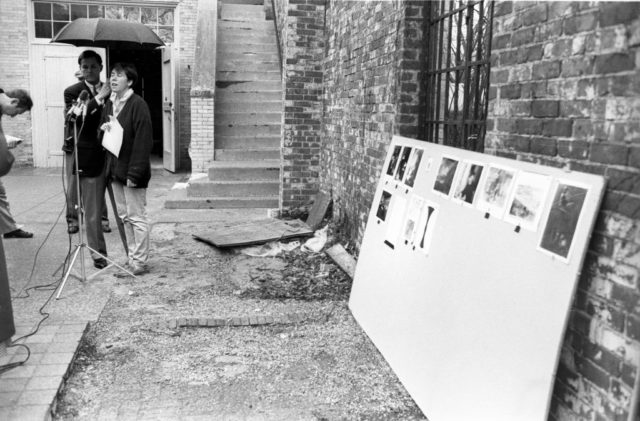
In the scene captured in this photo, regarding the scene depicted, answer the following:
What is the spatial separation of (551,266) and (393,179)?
2.18 meters

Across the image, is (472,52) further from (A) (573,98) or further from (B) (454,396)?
(B) (454,396)

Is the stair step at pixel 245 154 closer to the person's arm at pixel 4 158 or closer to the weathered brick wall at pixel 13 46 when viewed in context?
the weathered brick wall at pixel 13 46

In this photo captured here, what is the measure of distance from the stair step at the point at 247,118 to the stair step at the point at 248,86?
667mm

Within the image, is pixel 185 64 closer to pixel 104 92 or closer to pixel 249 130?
pixel 249 130

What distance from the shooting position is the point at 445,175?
145 inches

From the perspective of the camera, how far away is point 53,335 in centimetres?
429

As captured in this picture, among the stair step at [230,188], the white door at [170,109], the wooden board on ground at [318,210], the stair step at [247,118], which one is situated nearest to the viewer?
the wooden board on ground at [318,210]

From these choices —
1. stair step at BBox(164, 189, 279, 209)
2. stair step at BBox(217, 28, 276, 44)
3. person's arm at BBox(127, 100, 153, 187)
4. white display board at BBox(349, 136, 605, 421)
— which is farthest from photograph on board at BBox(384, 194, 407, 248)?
stair step at BBox(217, 28, 276, 44)

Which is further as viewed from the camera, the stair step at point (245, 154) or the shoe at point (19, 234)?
the stair step at point (245, 154)

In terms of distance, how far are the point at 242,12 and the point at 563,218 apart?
13023 millimetres

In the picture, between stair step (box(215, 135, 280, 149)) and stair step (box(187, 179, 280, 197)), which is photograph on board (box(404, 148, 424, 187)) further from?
stair step (box(215, 135, 280, 149))

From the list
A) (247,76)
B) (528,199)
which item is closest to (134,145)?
(528,199)

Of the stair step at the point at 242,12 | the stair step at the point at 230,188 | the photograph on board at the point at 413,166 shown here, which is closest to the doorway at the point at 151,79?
the stair step at the point at 242,12

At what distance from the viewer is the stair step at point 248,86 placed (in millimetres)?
11617
